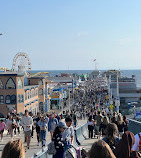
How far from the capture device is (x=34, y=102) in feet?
155

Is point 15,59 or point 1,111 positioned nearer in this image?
point 1,111

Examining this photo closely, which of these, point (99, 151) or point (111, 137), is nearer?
point (99, 151)

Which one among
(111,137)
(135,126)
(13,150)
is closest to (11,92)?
(135,126)

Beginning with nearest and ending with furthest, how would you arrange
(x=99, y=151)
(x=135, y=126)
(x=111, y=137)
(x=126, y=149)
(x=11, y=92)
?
(x=99, y=151) → (x=126, y=149) → (x=111, y=137) → (x=135, y=126) → (x=11, y=92)

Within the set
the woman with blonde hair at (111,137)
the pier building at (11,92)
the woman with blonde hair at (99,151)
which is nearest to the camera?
the woman with blonde hair at (99,151)

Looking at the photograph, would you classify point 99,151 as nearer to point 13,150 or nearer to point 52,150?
point 13,150

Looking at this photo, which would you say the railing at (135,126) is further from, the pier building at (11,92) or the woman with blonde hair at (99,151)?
the pier building at (11,92)

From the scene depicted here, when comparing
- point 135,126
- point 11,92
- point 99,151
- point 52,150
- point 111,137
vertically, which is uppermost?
point 99,151

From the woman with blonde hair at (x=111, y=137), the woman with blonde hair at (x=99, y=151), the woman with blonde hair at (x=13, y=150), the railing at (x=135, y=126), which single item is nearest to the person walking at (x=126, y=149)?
the woman with blonde hair at (x=111, y=137)

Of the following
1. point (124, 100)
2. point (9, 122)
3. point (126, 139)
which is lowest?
point (124, 100)

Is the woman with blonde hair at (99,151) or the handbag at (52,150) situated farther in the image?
the handbag at (52,150)

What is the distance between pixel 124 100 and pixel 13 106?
44025 mm

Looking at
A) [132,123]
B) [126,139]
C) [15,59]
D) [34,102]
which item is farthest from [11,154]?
[15,59]

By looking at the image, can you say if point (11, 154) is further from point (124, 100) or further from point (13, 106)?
point (124, 100)
